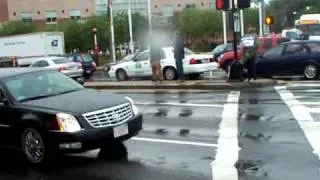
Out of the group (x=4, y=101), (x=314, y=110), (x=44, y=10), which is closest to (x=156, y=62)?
(x=314, y=110)

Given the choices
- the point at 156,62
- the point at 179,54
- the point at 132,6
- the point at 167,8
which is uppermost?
the point at 167,8

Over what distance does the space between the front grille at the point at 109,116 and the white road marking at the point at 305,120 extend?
2760mm

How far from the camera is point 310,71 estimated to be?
2144 cm

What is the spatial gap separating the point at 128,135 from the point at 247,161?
1.91 m

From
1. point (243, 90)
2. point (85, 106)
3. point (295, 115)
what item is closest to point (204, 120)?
point (295, 115)

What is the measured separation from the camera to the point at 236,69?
1998 centimetres

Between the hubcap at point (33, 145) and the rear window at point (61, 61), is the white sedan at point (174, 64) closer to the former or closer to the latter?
the rear window at point (61, 61)

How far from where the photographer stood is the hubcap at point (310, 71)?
21.4 metres

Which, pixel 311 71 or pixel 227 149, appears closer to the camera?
pixel 227 149

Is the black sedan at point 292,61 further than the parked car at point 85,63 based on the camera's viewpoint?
No

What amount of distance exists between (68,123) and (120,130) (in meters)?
0.80

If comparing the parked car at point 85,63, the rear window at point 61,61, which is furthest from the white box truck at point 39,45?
the rear window at point 61,61

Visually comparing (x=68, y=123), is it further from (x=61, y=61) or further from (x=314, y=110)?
(x=61, y=61)

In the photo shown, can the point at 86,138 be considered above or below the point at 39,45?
below
